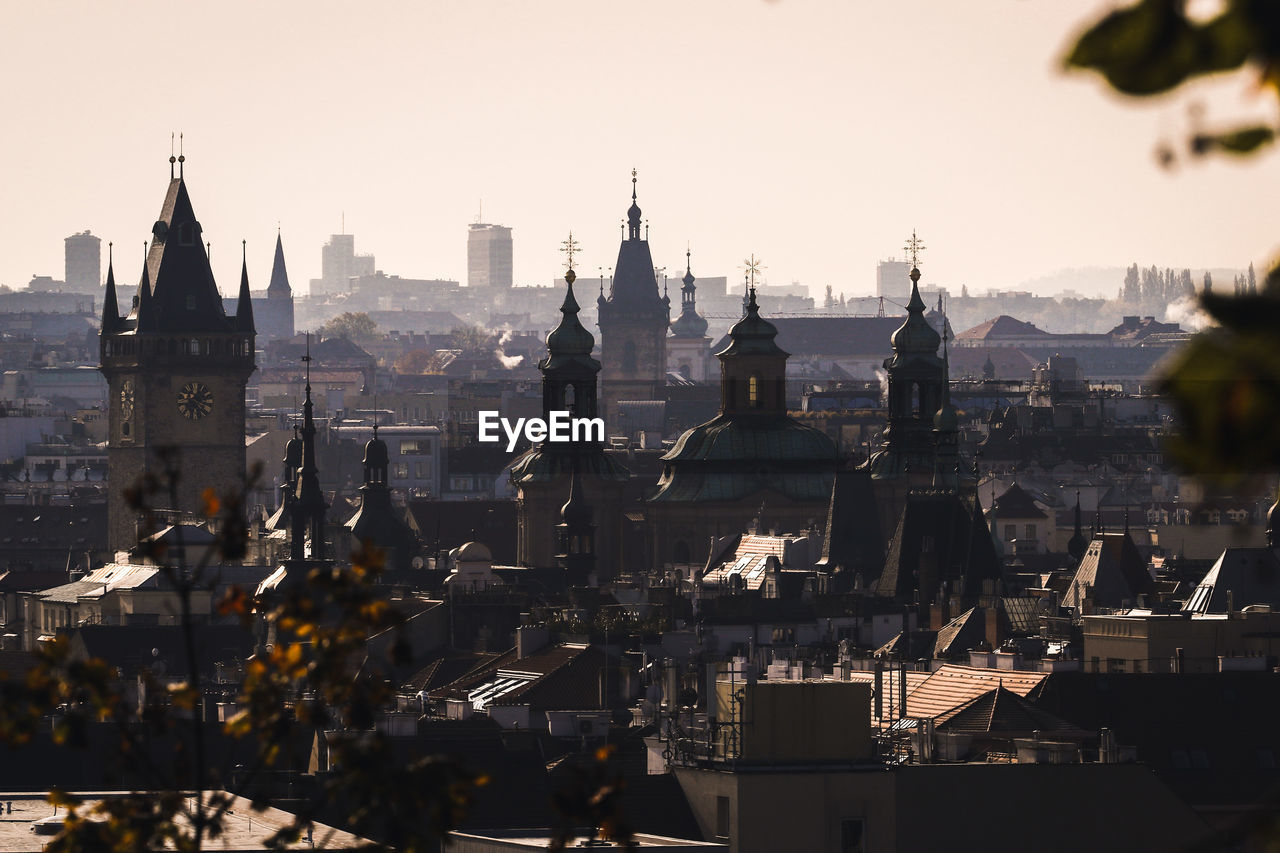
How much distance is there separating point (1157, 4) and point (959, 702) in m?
51.8

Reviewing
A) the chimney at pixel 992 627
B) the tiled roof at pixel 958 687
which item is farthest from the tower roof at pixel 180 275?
the tiled roof at pixel 958 687

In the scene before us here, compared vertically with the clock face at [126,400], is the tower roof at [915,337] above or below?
above

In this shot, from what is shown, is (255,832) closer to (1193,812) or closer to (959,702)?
(1193,812)

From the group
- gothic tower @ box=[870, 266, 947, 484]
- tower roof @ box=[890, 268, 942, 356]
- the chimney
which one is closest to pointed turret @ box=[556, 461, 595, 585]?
gothic tower @ box=[870, 266, 947, 484]

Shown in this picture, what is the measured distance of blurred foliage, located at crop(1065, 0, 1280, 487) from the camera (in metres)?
6.86

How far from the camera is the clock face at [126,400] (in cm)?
12875

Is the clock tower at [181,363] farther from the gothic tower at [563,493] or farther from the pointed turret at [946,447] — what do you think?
the pointed turret at [946,447]

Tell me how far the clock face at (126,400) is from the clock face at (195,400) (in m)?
1.82

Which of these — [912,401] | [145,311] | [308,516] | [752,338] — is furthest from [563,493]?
[145,311]

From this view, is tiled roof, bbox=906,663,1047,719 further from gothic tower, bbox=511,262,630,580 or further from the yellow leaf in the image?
gothic tower, bbox=511,262,630,580

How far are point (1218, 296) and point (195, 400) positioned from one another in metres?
122

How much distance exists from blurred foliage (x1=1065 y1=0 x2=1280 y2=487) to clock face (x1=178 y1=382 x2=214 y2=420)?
397 feet

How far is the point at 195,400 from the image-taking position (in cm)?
12762

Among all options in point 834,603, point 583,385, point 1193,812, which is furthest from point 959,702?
point 583,385
